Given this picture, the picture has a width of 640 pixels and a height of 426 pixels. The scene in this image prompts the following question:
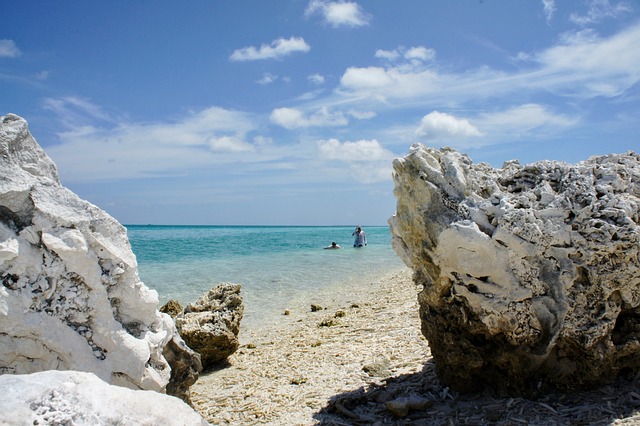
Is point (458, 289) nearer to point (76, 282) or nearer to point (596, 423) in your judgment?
point (596, 423)

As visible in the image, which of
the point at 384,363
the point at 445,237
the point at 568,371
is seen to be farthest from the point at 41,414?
the point at 384,363


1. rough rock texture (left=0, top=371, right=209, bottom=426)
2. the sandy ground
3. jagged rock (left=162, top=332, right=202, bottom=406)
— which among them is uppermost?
rough rock texture (left=0, top=371, right=209, bottom=426)

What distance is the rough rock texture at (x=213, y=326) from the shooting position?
7133 millimetres

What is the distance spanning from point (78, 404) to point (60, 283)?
1388 millimetres

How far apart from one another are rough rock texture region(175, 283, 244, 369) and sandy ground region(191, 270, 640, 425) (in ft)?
0.87

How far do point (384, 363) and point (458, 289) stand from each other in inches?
76.6

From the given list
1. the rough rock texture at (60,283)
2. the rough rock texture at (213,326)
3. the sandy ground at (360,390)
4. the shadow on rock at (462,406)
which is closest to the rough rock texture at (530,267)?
the shadow on rock at (462,406)

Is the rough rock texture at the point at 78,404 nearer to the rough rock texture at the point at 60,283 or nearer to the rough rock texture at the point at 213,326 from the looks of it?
the rough rock texture at the point at 60,283

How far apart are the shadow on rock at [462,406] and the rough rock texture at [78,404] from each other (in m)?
2.45

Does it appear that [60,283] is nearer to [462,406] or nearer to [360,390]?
[360,390]

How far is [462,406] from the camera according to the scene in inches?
175

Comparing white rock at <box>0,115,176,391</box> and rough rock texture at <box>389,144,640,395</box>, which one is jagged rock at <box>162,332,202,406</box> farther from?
rough rock texture at <box>389,144,640,395</box>

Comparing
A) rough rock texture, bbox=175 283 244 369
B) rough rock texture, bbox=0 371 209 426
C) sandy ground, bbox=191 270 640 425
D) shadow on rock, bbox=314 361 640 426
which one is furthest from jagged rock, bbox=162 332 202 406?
rough rock texture, bbox=175 283 244 369

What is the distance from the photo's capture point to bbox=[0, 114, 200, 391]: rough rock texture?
325 centimetres
